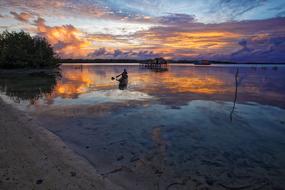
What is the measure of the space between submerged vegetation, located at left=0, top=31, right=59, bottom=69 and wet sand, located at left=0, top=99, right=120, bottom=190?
51.2 metres

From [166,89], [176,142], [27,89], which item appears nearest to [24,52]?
[27,89]

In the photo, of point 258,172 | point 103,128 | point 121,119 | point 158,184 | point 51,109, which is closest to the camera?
point 158,184

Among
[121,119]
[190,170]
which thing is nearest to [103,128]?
[121,119]

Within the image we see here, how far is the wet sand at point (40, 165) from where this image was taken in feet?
18.3

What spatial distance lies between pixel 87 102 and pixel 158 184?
13.4 metres

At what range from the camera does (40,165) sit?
6.50 meters

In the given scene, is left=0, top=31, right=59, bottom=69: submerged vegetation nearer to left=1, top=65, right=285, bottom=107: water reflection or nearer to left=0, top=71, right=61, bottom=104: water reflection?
left=0, top=71, right=61, bottom=104: water reflection

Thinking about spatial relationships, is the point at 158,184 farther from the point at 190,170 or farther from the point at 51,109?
the point at 51,109

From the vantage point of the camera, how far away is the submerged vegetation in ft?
171

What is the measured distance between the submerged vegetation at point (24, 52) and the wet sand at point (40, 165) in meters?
51.2

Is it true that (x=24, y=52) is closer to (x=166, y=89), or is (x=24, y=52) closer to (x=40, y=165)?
(x=166, y=89)

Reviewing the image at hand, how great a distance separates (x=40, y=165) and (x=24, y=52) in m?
56.1

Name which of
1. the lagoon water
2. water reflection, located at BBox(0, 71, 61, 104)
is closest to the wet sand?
the lagoon water

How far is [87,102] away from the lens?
1847cm
